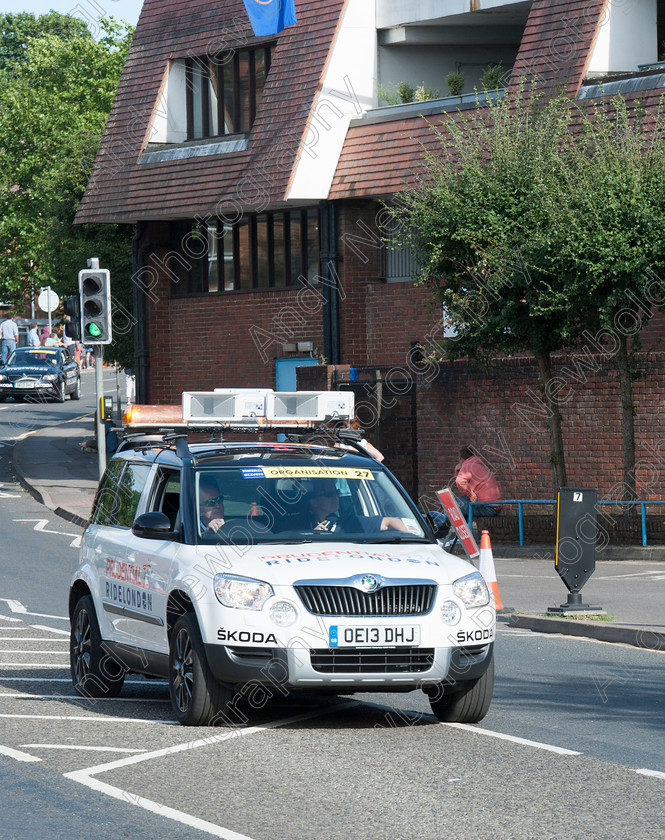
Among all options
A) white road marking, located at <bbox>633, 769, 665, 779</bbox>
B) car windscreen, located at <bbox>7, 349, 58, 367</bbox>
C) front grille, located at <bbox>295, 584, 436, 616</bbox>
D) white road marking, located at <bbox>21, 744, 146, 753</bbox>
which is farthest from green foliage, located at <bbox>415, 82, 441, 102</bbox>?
car windscreen, located at <bbox>7, 349, 58, 367</bbox>

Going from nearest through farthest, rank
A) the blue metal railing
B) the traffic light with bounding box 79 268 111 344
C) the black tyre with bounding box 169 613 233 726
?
the black tyre with bounding box 169 613 233 726, the blue metal railing, the traffic light with bounding box 79 268 111 344

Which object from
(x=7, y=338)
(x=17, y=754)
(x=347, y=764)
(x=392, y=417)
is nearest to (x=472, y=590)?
(x=347, y=764)

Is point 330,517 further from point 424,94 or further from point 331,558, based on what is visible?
point 424,94

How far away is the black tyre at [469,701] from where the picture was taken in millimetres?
8750

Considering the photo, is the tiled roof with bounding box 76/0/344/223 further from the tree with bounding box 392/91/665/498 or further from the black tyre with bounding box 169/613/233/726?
the black tyre with bounding box 169/613/233/726

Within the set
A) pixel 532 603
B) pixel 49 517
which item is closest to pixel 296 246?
pixel 49 517

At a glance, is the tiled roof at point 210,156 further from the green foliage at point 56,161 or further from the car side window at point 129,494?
the car side window at point 129,494

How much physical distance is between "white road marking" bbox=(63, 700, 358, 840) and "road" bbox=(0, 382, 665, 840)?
14 millimetres

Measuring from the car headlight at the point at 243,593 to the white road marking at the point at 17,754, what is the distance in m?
1.34

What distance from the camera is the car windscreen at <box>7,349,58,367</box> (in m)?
47.9

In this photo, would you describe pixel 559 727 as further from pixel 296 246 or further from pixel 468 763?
pixel 296 246

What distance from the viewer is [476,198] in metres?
20.2

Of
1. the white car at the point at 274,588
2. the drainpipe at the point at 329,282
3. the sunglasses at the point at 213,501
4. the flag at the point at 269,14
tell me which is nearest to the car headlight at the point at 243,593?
the white car at the point at 274,588

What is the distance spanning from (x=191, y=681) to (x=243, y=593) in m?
0.71
